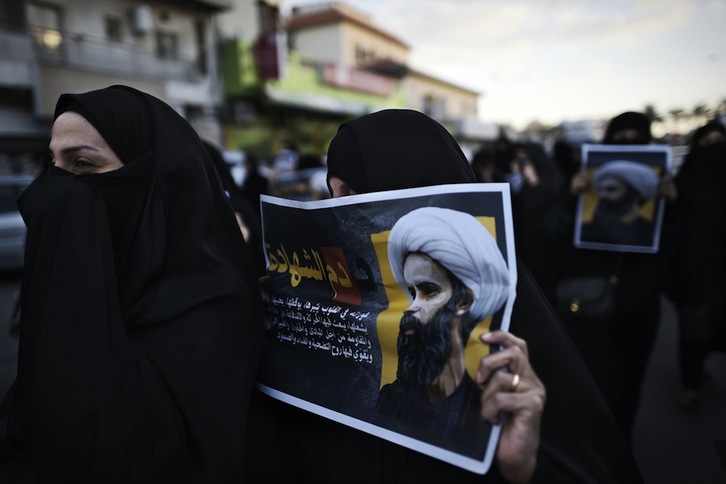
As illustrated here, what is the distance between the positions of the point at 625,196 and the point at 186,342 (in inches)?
93.5

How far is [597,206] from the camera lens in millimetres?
2768

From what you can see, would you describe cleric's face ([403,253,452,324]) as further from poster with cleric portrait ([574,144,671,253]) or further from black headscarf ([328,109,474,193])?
poster with cleric portrait ([574,144,671,253])

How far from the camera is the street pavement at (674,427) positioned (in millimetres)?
2771

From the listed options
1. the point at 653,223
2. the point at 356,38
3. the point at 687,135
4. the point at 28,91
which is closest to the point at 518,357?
the point at 653,223

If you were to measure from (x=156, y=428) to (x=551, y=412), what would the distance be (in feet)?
2.53

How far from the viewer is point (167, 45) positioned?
→ 17.7 metres

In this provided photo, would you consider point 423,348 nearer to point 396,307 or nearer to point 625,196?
point 396,307

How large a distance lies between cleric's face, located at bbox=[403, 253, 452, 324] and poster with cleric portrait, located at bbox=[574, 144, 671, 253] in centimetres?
201

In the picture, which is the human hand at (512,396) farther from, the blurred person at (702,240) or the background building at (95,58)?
the background building at (95,58)

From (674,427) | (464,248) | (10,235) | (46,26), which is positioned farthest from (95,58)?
(464,248)

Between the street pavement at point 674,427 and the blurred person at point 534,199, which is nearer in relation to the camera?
the street pavement at point 674,427

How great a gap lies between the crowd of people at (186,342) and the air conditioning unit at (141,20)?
17.0 m

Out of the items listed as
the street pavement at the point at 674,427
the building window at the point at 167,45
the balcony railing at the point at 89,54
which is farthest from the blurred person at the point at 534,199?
the building window at the point at 167,45

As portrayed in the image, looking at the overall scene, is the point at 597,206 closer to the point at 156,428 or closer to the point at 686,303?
the point at 686,303
